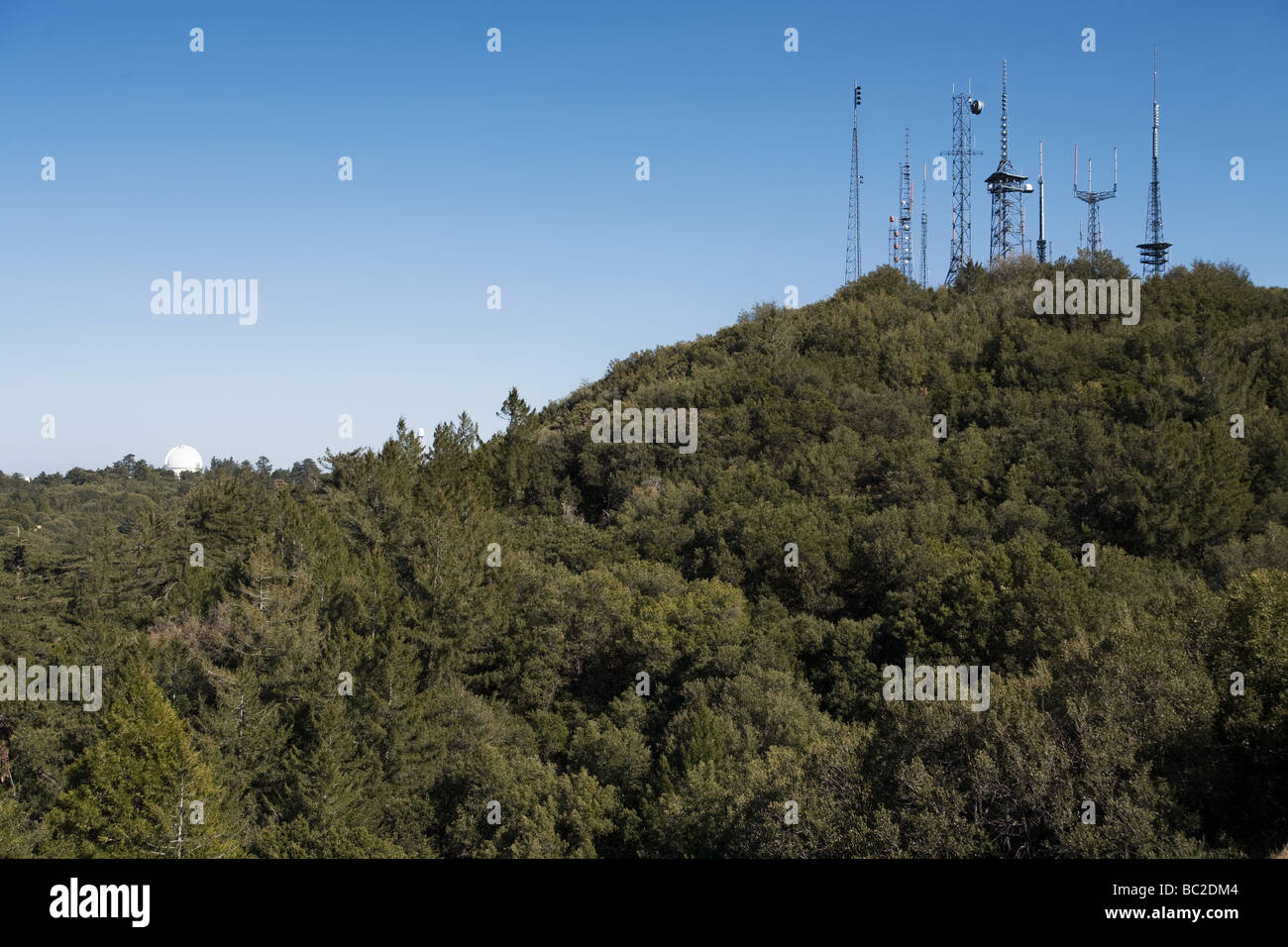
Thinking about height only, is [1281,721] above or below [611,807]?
above

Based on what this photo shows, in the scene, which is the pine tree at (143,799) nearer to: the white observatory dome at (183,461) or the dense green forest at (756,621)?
the dense green forest at (756,621)

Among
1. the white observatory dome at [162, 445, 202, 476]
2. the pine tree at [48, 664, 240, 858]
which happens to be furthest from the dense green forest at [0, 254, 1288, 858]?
the white observatory dome at [162, 445, 202, 476]

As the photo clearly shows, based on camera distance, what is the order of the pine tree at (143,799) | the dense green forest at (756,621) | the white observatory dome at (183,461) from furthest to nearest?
1. the white observatory dome at (183,461)
2. the pine tree at (143,799)
3. the dense green forest at (756,621)

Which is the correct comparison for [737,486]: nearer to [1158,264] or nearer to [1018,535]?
[1018,535]

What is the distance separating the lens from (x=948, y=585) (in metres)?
31.5

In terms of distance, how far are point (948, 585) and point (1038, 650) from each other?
168 inches

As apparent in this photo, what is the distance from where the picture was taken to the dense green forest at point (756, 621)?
680 inches

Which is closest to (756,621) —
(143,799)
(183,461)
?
(143,799)

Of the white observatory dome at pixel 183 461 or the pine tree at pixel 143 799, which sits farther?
the white observatory dome at pixel 183 461

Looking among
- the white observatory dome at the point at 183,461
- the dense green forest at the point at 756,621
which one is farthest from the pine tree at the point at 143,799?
the white observatory dome at the point at 183,461

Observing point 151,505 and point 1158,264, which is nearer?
point 151,505

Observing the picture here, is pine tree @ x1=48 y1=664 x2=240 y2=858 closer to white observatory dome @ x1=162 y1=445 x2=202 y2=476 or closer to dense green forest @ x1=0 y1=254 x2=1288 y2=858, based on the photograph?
dense green forest @ x1=0 y1=254 x2=1288 y2=858
